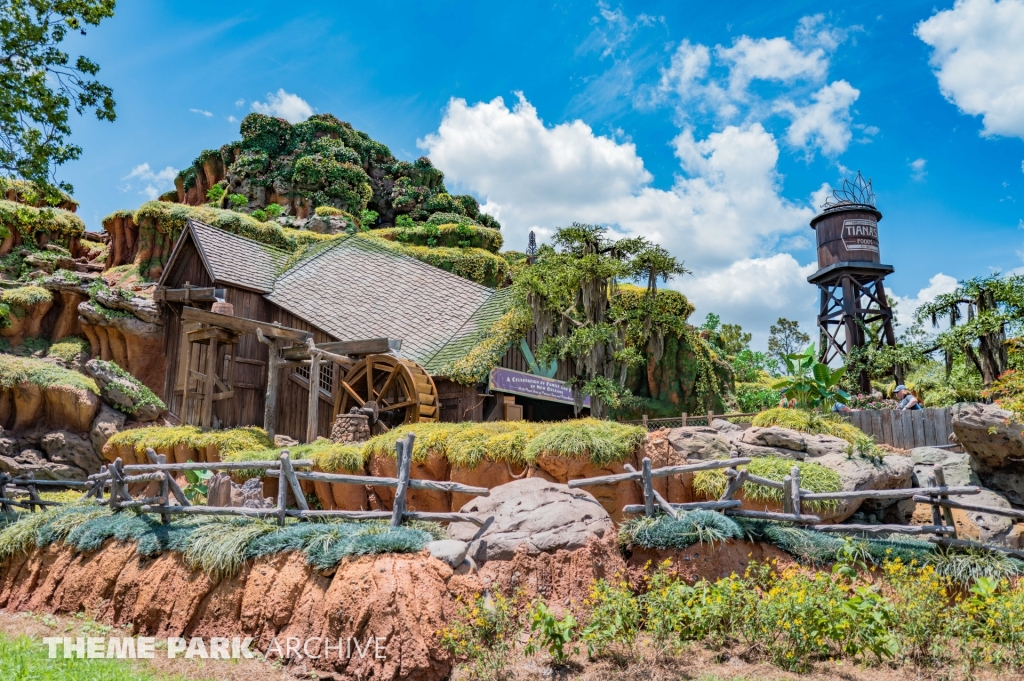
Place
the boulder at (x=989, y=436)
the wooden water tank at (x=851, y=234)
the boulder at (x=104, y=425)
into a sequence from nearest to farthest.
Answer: the boulder at (x=989, y=436) → the boulder at (x=104, y=425) → the wooden water tank at (x=851, y=234)

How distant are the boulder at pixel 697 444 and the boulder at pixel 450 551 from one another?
4179mm

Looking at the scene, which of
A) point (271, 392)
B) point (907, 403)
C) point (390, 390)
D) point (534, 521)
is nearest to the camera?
point (534, 521)

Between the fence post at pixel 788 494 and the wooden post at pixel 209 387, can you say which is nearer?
the fence post at pixel 788 494

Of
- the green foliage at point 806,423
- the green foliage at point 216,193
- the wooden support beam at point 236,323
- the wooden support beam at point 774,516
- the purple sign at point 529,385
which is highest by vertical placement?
the green foliage at point 216,193

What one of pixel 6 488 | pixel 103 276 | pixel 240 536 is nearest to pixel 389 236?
pixel 103 276

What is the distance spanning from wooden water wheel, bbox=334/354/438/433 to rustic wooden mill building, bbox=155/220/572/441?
0.11ft

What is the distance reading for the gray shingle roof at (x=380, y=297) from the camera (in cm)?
1897

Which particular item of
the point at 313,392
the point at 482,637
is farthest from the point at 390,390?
the point at 482,637

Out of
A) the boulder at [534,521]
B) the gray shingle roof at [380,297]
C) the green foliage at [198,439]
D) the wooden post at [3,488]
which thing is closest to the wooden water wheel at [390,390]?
the gray shingle roof at [380,297]

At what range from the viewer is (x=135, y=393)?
20.0 metres

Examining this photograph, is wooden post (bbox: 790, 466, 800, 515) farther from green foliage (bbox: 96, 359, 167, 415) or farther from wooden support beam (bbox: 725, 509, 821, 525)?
green foliage (bbox: 96, 359, 167, 415)

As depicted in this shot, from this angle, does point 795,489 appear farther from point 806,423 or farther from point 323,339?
point 323,339

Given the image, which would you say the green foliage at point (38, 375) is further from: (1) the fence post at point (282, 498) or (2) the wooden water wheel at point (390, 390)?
(1) the fence post at point (282, 498)

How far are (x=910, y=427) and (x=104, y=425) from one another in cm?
1958
